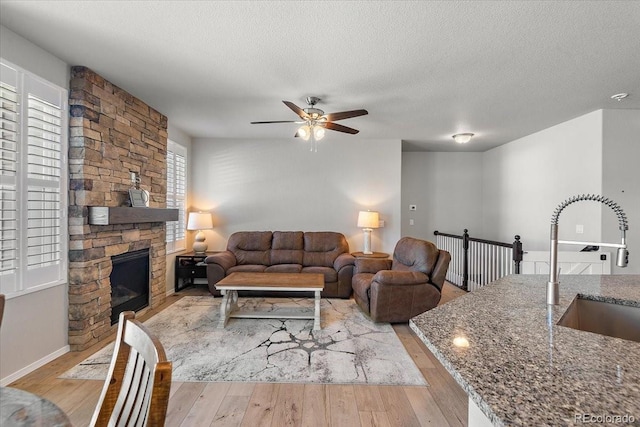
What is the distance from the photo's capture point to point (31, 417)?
83cm

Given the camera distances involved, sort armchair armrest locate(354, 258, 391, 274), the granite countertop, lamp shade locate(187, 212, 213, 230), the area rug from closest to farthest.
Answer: the granite countertop
the area rug
armchair armrest locate(354, 258, 391, 274)
lamp shade locate(187, 212, 213, 230)

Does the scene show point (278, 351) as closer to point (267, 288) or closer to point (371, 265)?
point (267, 288)

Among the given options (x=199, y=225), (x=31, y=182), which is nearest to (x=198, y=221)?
(x=199, y=225)

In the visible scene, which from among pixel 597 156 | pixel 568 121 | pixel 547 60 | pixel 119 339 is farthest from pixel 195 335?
pixel 568 121

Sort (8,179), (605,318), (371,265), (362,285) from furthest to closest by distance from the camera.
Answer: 1. (371,265)
2. (362,285)
3. (8,179)
4. (605,318)

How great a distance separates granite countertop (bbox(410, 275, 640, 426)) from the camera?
59 cm

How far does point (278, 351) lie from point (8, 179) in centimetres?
251

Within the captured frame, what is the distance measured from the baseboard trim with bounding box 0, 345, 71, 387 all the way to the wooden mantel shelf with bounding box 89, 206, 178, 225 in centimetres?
116

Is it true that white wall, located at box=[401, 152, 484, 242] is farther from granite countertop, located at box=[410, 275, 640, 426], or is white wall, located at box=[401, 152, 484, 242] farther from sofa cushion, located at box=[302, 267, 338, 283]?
granite countertop, located at box=[410, 275, 640, 426]

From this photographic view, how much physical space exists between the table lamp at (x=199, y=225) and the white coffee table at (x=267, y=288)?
1575 mm

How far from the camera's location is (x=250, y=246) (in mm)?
5109

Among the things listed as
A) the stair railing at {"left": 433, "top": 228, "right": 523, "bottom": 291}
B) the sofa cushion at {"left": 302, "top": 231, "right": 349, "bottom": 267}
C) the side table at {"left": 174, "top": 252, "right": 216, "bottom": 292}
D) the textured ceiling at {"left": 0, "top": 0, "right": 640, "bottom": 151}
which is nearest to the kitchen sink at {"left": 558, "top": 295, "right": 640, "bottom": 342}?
the textured ceiling at {"left": 0, "top": 0, "right": 640, "bottom": 151}

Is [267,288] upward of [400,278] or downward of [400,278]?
downward

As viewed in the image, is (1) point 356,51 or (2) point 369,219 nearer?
(1) point 356,51
